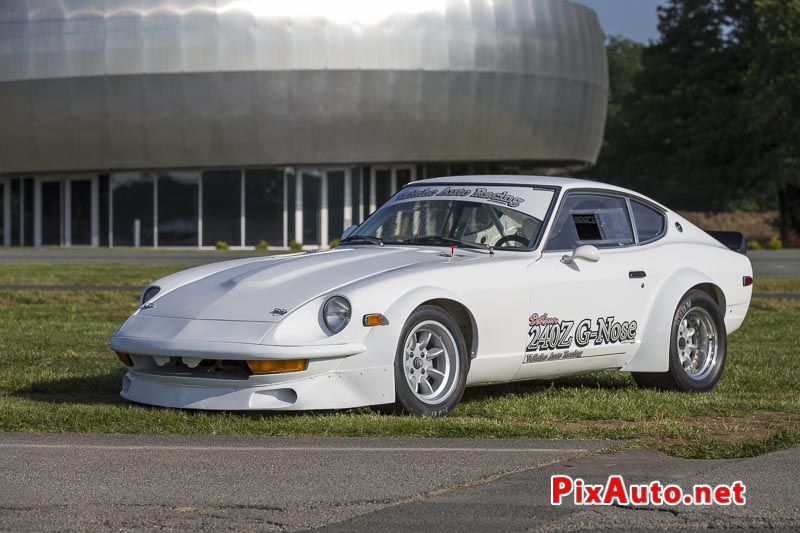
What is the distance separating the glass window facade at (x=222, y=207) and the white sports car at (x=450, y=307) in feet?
131

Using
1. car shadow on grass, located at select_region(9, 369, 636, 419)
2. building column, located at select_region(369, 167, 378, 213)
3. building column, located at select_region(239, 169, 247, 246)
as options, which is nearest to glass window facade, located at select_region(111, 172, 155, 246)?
building column, located at select_region(239, 169, 247, 246)

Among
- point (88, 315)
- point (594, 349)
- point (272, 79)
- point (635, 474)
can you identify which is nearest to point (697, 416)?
point (594, 349)

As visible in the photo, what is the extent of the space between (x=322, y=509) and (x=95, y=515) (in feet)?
2.83

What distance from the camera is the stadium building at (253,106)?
45.7 meters

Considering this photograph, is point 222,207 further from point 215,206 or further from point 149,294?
point 149,294

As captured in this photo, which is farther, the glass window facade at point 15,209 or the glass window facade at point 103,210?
the glass window facade at point 15,209

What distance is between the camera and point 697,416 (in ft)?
24.5

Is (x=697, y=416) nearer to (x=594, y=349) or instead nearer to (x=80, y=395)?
(x=594, y=349)

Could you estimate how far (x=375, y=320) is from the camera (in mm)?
7074

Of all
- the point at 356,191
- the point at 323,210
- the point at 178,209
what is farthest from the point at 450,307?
the point at 178,209

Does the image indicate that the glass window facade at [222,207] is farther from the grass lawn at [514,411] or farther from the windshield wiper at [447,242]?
the windshield wiper at [447,242]

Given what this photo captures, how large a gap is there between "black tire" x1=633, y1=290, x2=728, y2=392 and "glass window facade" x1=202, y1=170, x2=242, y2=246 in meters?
40.4

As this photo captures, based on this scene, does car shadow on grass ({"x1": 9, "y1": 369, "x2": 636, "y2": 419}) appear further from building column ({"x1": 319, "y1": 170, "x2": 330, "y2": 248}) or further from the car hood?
building column ({"x1": 319, "y1": 170, "x2": 330, "y2": 248})

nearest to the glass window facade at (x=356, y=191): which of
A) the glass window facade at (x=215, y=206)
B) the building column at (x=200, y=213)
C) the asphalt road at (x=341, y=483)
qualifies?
the glass window facade at (x=215, y=206)
